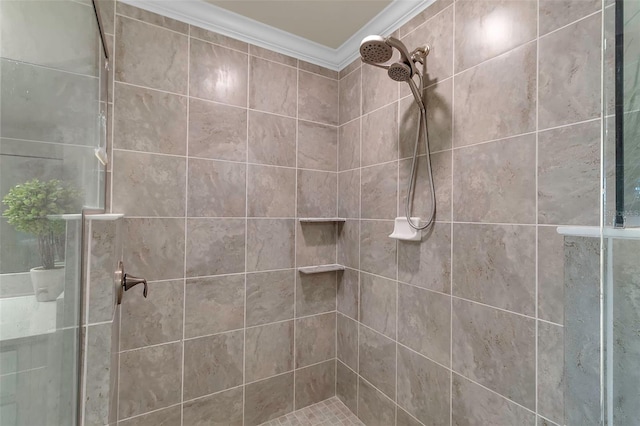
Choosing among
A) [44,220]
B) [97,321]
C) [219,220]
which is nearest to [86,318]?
[97,321]

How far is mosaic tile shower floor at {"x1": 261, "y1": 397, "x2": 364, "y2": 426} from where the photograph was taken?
5.09 feet

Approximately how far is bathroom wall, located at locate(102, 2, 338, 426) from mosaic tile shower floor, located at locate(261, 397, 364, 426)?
54mm

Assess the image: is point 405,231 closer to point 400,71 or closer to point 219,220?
point 400,71

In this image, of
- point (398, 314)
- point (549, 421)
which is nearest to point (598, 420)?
point (549, 421)

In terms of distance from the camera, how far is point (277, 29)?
1535mm

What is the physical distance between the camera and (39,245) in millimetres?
495

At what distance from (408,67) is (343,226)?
970 mm

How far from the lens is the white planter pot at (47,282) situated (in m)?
0.49

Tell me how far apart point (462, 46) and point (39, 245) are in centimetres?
144

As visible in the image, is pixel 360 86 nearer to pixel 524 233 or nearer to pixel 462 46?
pixel 462 46

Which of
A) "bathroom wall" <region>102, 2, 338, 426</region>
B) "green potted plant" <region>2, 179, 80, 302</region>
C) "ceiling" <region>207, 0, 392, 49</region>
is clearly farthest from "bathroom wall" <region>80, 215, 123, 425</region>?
"ceiling" <region>207, 0, 392, 49</region>

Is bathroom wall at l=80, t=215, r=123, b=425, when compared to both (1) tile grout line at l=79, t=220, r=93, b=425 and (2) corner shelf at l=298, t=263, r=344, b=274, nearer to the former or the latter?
(1) tile grout line at l=79, t=220, r=93, b=425

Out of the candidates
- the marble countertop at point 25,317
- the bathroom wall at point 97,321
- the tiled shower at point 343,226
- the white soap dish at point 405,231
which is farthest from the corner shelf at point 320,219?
the marble countertop at point 25,317

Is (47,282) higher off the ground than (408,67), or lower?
lower
